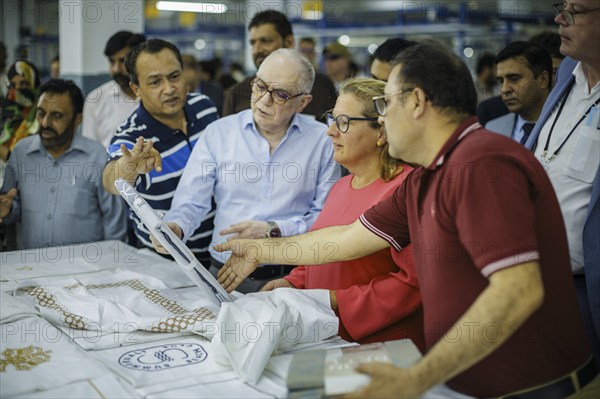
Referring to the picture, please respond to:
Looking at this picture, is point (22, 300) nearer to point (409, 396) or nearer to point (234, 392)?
point (234, 392)

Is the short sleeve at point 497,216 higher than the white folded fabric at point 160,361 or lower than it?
higher

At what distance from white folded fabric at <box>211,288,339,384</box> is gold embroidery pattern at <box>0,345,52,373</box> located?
0.48 m

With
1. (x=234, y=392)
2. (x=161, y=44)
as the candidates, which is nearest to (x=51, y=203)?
(x=161, y=44)

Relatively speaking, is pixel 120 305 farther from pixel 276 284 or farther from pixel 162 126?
pixel 162 126

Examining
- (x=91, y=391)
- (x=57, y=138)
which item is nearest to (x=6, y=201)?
(x=57, y=138)

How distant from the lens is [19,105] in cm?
445

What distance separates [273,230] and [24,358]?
115cm

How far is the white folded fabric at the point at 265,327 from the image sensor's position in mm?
1759

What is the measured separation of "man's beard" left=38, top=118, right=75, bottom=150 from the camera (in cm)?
362

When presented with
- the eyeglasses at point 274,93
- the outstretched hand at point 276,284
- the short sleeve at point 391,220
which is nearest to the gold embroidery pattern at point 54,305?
the outstretched hand at point 276,284

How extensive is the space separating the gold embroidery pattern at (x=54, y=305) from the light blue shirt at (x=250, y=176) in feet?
2.38

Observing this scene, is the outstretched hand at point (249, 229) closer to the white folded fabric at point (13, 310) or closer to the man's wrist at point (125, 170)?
the man's wrist at point (125, 170)

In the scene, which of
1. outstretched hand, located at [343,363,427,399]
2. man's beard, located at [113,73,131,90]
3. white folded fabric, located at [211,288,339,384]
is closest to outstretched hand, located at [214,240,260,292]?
white folded fabric, located at [211,288,339,384]

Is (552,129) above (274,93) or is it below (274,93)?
below
